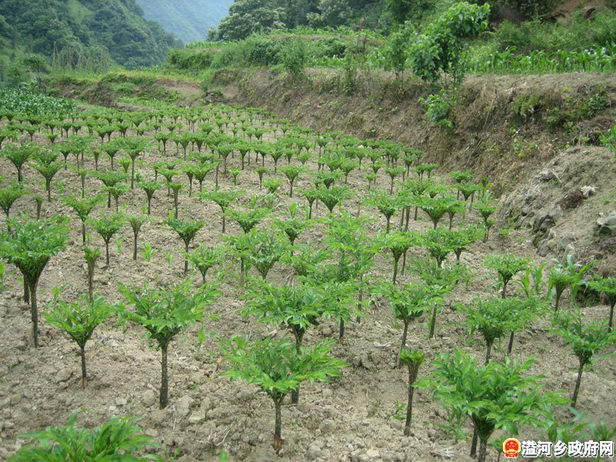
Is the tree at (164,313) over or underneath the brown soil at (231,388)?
over

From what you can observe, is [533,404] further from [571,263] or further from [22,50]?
[22,50]

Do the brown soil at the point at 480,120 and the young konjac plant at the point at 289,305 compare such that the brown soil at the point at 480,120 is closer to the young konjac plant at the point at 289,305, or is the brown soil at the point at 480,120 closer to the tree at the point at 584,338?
the tree at the point at 584,338

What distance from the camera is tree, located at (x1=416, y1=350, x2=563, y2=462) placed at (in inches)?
131

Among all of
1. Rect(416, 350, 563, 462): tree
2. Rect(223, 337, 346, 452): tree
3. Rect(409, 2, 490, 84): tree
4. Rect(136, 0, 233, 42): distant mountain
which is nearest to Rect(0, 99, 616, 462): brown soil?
Rect(223, 337, 346, 452): tree

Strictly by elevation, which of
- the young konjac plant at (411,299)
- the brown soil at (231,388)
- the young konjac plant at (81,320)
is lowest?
the brown soil at (231,388)

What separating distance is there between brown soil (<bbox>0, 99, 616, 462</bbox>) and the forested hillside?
190 ft

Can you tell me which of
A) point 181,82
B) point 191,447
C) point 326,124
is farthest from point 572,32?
point 181,82

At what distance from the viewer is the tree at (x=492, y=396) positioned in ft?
11.0

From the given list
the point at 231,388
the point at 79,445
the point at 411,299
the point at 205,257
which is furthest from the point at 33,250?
the point at 411,299

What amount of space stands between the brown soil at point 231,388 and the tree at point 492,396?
3.20 feet

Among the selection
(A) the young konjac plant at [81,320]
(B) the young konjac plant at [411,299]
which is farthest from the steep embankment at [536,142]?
(A) the young konjac plant at [81,320]

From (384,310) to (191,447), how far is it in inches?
141

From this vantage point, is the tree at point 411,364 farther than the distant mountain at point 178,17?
No

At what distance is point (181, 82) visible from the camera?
123 ft
